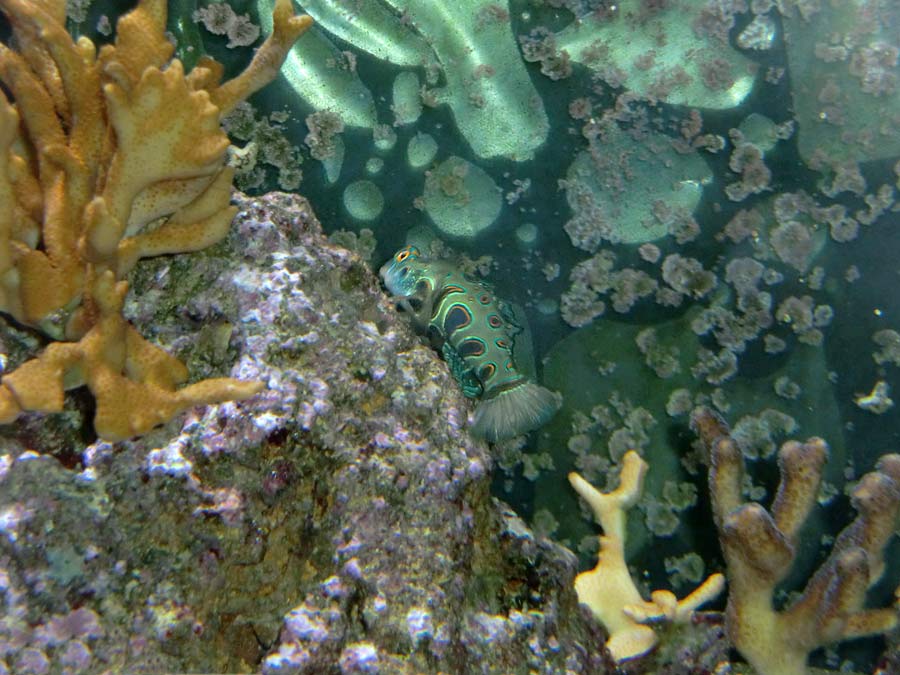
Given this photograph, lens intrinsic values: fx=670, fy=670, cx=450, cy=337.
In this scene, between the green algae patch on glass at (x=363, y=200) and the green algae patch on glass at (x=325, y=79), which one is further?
the green algae patch on glass at (x=363, y=200)

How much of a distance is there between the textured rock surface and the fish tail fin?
484 mm

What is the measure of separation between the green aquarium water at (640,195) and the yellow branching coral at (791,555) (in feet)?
0.96

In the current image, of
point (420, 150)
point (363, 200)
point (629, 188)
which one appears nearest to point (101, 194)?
point (363, 200)

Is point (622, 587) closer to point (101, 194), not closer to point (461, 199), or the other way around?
point (461, 199)

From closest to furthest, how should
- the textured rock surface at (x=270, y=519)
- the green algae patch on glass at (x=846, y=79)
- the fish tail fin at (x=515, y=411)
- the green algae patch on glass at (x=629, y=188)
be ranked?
the textured rock surface at (x=270, y=519), the fish tail fin at (x=515, y=411), the green algae patch on glass at (x=846, y=79), the green algae patch on glass at (x=629, y=188)

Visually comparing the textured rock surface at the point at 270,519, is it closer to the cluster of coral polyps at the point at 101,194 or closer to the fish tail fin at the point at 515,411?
the cluster of coral polyps at the point at 101,194

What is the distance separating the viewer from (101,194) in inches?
90.2

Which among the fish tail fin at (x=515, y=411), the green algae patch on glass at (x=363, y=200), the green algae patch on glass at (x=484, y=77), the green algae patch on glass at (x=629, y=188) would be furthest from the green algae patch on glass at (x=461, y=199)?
the fish tail fin at (x=515, y=411)

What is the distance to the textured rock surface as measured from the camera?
1.96m

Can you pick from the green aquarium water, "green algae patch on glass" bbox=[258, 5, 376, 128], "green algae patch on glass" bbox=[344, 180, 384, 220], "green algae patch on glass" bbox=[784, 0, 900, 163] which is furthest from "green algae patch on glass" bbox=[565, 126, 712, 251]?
"green algae patch on glass" bbox=[258, 5, 376, 128]

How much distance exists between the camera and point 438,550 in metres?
2.25

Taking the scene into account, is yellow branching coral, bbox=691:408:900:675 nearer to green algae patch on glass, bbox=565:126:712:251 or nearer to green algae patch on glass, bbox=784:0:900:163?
green algae patch on glass, bbox=565:126:712:251

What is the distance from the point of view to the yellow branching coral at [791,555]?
322 centimetres

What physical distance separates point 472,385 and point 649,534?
140 centimetres
